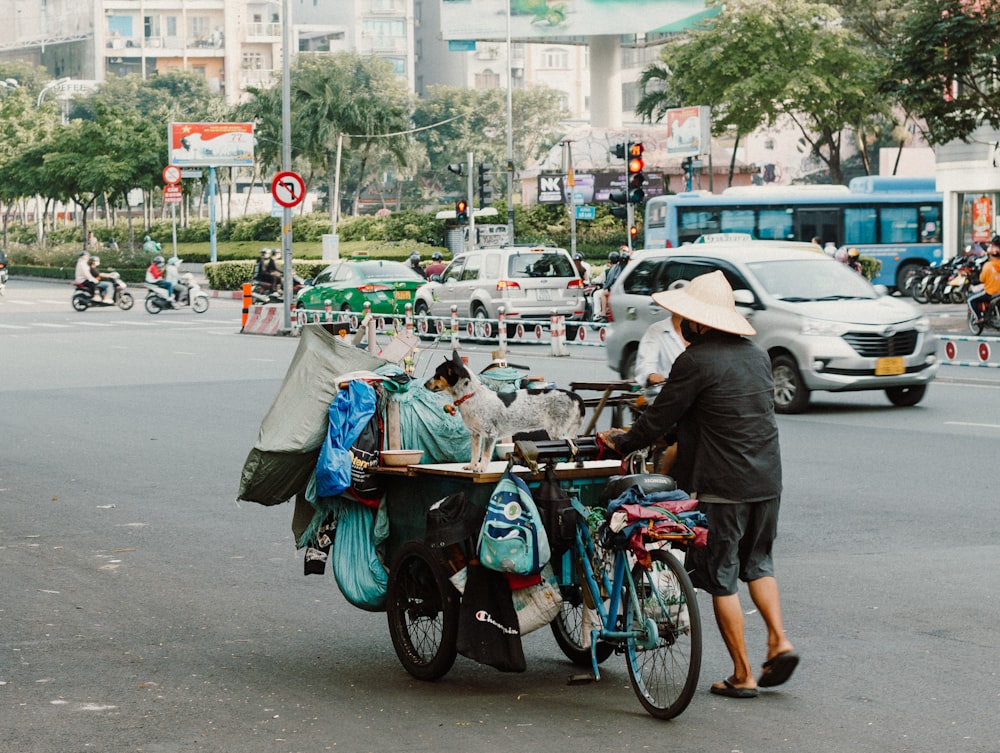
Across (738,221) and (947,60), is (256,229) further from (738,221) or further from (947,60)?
(947,60)

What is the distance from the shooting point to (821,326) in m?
16.2

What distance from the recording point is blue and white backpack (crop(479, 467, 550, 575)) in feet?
18.8

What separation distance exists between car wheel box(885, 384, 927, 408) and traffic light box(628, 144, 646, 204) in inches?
694

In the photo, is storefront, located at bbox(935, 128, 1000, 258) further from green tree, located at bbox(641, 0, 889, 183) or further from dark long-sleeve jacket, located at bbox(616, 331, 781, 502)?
dark long-sleeve jacket, located at bbox(616, 331, 781, 502)

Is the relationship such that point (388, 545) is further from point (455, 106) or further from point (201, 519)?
point (455, 106)

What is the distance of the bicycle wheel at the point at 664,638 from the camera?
5.49m

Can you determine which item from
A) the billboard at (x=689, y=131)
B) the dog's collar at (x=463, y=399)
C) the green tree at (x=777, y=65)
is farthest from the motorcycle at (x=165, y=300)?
the dog's collar at (x=463, y=399)

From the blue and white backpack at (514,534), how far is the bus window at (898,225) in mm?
37742

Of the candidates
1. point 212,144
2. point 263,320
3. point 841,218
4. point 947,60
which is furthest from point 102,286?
point 212,144

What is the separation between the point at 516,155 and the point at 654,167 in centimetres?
3691

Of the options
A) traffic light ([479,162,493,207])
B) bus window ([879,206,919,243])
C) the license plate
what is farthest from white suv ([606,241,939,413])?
bus window ([879,206,919,243])

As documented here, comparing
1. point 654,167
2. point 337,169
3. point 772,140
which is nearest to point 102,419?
point 337,169

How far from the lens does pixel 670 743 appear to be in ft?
17.7

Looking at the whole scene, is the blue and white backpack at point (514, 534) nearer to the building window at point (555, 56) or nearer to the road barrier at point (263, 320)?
the road barrier at point (263, 320)
